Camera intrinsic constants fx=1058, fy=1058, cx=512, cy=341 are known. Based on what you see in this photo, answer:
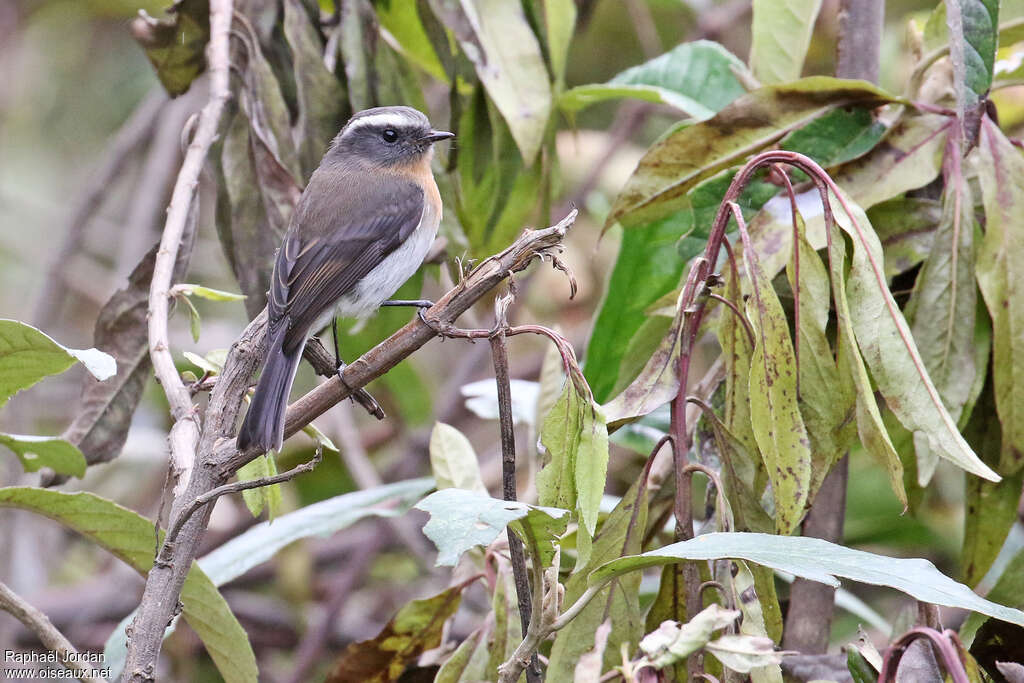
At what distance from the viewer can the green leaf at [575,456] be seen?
135 centimetres

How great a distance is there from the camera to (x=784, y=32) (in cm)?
220

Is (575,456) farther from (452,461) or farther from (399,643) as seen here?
(399,643)

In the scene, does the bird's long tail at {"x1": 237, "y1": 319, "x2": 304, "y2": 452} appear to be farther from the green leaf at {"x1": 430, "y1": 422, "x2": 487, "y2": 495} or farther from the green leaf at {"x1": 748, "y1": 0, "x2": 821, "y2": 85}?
the green leaf at {"x1": 748, "y1": 0, "x2": 821, "y2": 85}

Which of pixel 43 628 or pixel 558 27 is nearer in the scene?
pixel 43 628

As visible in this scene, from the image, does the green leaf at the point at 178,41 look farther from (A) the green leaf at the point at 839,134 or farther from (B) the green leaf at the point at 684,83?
(A) the green leaf at the point at 839,134

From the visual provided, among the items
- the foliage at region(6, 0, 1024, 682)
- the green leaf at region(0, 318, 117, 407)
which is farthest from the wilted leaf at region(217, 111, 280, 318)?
the green leaf at region(0, 318, 117, 407)

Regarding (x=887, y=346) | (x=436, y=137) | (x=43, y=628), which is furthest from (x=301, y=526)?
(x=887, y=346)

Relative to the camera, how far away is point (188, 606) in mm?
1702

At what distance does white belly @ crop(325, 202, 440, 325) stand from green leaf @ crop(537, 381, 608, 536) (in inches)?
44.2

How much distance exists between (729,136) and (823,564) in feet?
3.10

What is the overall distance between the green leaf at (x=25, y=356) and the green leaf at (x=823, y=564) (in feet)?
2.69

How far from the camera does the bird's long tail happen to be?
144cm

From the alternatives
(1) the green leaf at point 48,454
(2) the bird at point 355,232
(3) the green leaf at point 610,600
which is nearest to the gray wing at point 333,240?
(2) the bird at point 355,232

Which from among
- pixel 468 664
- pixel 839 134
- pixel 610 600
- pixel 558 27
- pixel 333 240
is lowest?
pixel 468 664
